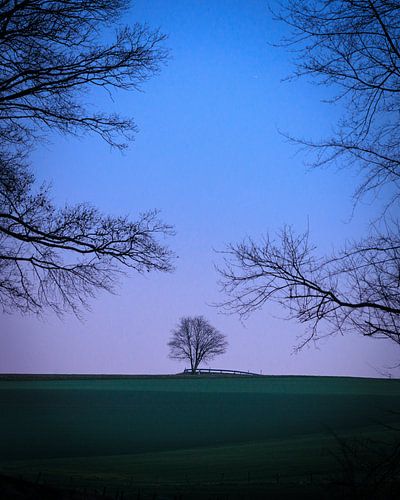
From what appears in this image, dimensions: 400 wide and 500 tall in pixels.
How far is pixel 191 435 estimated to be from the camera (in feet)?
72.1

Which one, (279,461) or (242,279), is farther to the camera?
(279,461)

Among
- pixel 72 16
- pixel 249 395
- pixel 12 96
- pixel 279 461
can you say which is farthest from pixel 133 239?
pixel 249 395

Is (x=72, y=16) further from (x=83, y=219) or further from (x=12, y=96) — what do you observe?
(x=83, y=219)

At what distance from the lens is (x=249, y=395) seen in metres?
37.2

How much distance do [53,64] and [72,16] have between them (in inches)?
20.4

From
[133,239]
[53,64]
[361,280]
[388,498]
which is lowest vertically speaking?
[388,498]

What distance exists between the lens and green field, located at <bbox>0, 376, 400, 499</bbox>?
360 inches

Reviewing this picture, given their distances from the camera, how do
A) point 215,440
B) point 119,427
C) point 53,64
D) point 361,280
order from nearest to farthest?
point 361,280
point 53,64
point 215,440
point 119,427

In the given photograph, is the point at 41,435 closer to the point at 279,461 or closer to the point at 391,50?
the point at 279,461

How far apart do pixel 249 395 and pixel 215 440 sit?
1688 cm

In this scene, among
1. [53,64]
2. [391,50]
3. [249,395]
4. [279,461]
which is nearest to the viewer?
[391,50]

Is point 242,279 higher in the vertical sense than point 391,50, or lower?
lower

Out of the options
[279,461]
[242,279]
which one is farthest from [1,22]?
[279,461]

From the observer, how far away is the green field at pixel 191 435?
914cm
